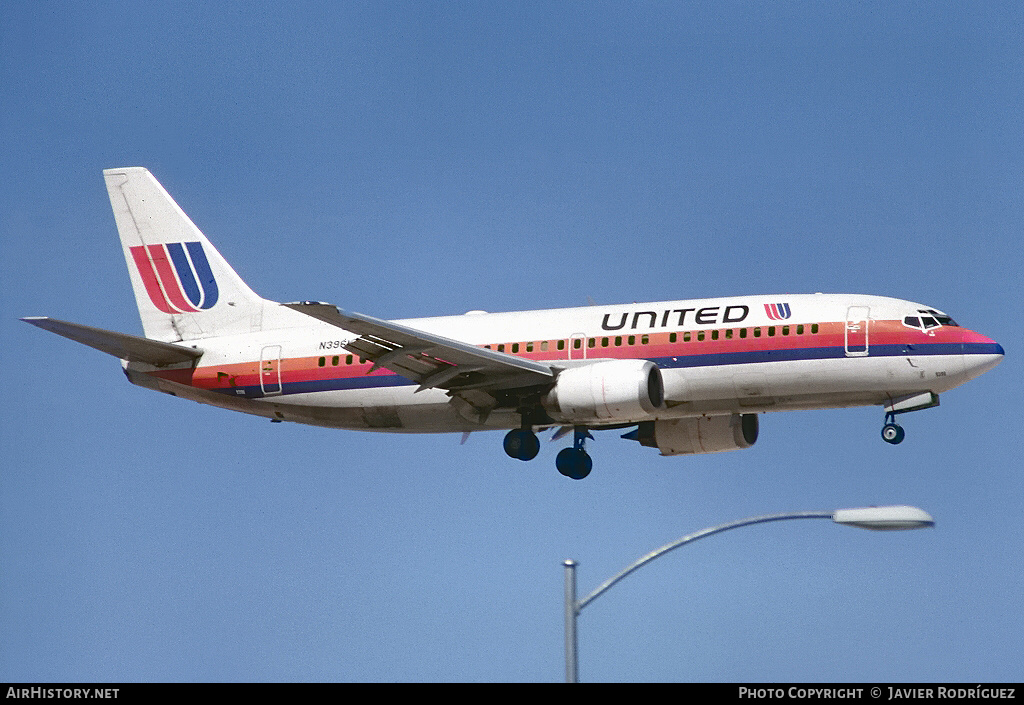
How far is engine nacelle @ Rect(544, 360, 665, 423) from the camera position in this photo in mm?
44750

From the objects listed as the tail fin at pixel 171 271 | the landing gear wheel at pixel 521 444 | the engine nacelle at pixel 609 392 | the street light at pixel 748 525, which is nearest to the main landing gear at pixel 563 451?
the landing gear wheel at pixel 521 444

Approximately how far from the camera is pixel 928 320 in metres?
45.8

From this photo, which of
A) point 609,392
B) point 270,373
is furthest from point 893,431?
point 270,373

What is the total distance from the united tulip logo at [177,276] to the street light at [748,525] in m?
28.0

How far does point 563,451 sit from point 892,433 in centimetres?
1047

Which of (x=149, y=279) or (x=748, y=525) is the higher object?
(x=149, y=279)

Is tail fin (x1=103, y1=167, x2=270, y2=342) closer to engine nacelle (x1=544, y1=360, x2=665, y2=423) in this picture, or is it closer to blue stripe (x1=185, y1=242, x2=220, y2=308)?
blue stripe (x1=185, y1=242, x2=220, y2=308)

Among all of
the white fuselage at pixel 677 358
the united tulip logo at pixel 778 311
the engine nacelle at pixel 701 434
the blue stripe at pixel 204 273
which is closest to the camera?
the white fuselage at pixel 677 358

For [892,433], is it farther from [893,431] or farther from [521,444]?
[521,444]

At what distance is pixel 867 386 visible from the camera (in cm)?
4522

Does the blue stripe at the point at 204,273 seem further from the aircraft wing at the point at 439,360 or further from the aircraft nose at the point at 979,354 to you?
the aircraft nose at the point at 979,354

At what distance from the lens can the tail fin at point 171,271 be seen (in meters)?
53.5
